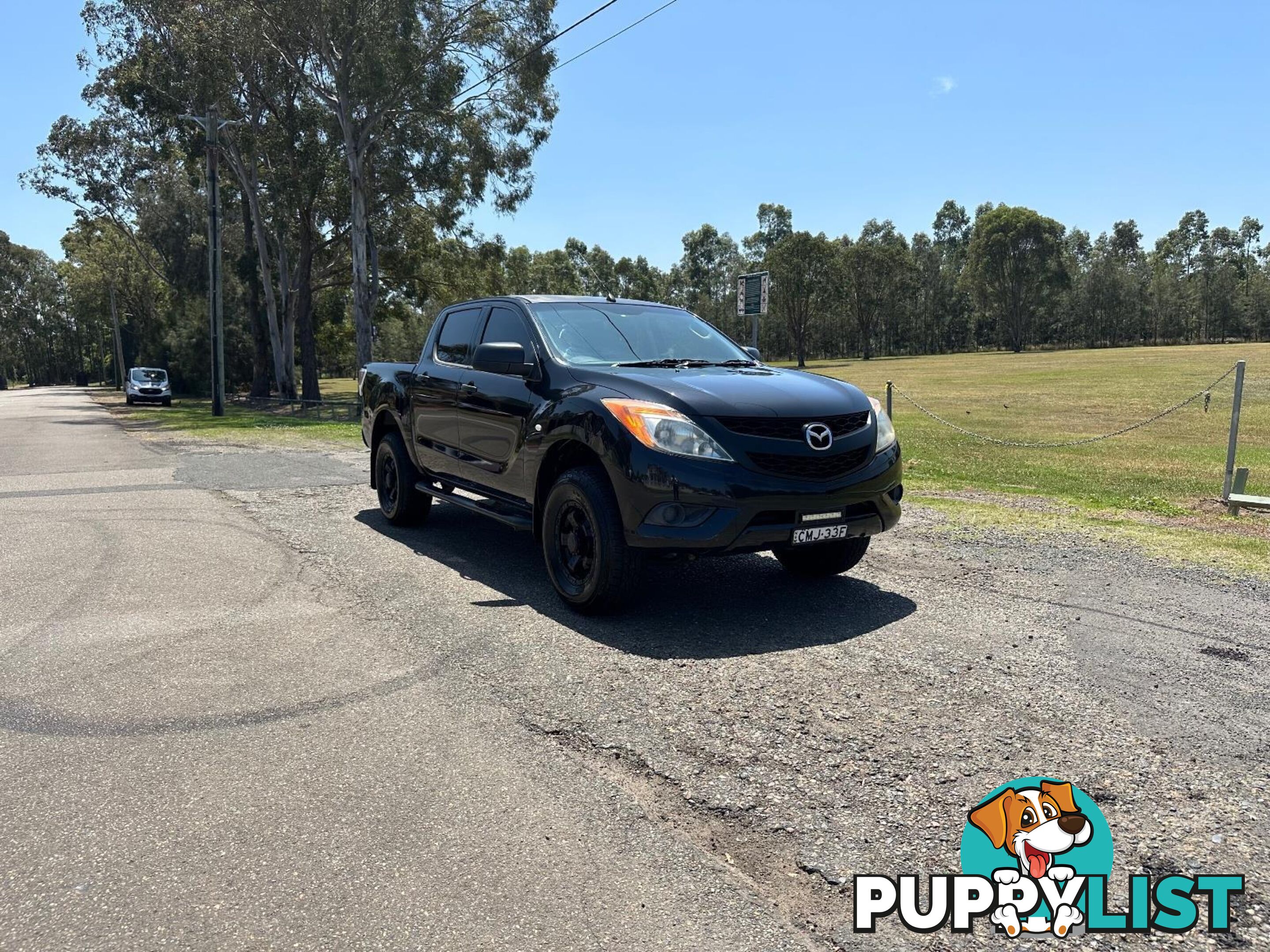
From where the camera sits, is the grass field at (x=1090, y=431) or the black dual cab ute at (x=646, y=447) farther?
the grass field at (x=1090, y=431)

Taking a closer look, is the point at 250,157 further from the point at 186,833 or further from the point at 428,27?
the point at 186,833

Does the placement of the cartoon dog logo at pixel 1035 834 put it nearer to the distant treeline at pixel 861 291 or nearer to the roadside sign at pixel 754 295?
the roadside sign at pixel 754 295

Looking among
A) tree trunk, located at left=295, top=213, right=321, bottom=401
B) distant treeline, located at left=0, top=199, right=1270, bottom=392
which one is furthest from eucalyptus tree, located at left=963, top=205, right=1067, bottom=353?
tree trunk, located at left=295, top=213, right=321, bottom=401

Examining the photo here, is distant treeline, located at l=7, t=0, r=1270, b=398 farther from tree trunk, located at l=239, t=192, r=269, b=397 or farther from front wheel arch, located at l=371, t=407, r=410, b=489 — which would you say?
front wheel arch, located at l=371, t=407, r=410, b=489

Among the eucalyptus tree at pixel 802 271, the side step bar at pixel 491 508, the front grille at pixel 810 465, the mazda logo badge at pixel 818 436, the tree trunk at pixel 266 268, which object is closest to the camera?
the front grille at pixel 810 465

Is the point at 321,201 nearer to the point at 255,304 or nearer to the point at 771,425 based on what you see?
the point at 255,304

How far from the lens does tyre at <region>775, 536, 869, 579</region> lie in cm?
593

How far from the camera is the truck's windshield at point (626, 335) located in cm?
613

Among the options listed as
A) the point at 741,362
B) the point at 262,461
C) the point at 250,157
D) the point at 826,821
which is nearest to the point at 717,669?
the point at 826,821

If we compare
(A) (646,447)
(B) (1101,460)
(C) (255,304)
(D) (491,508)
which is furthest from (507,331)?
(C) (255,304)

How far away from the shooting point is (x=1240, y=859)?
2.67m

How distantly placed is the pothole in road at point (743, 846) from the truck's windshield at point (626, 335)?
313 centimetres

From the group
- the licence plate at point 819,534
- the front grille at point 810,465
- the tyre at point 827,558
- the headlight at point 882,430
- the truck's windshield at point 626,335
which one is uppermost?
the truck's windshield at point 626,335

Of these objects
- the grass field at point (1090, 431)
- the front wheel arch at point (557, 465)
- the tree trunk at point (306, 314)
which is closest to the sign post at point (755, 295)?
the grass field at point (1090, 431)
